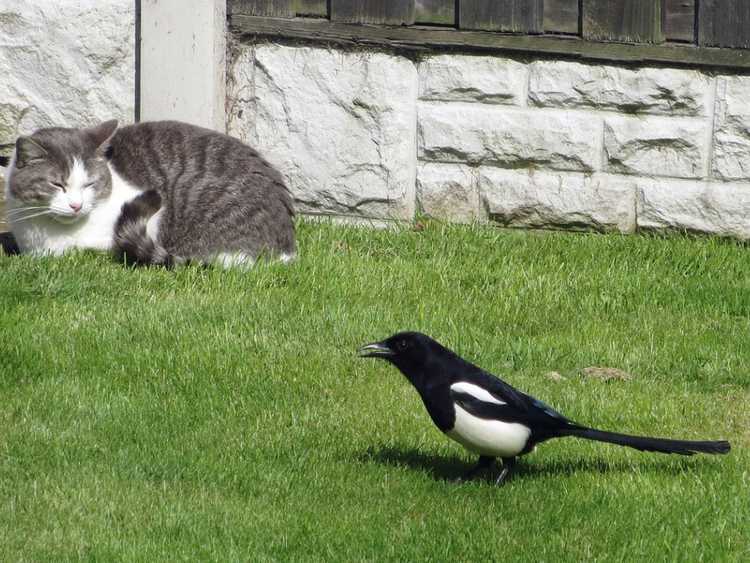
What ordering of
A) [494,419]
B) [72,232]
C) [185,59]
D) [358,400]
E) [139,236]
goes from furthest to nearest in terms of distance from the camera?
[185,59] < [72,232] < [139,236] < [358,400] < [494,419]

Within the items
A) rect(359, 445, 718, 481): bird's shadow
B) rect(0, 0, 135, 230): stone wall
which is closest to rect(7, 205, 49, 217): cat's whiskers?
rect(0, 0, 135, 230): stone wall

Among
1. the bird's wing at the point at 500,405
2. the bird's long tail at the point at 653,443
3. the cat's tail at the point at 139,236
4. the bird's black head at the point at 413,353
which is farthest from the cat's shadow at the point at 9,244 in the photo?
the bird's long tail at the point at 653,443

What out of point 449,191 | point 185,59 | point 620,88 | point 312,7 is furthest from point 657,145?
point 185,59

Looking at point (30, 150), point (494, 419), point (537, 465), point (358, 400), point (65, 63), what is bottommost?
point (537, 465)

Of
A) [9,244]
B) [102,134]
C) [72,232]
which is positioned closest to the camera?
[72,232]

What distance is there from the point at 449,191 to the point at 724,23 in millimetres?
2048

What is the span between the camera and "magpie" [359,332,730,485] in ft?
14.8

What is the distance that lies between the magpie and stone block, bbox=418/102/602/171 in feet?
12.0

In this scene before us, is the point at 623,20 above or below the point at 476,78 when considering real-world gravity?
above

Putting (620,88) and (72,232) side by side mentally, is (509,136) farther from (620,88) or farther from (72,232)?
(72,232)

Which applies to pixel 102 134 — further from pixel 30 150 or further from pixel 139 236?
pixel 139 236

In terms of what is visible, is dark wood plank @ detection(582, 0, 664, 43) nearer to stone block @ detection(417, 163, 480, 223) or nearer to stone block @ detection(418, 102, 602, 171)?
stone block @ detection(418, 102, 602, 171)

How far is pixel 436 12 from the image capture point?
804 centimetres

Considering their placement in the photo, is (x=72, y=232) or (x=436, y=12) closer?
(x=72, y=232)
